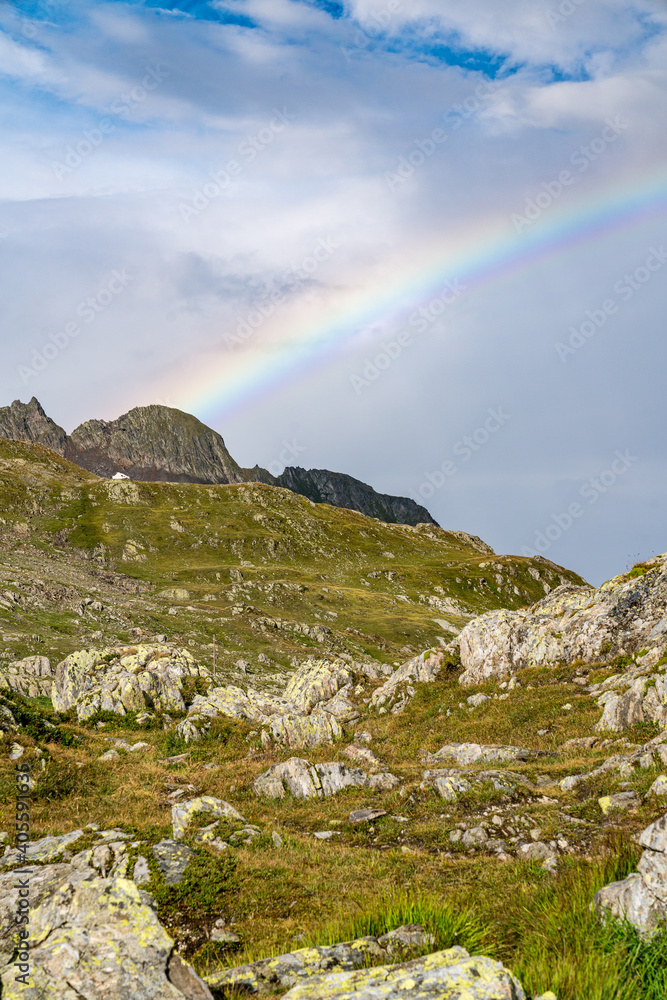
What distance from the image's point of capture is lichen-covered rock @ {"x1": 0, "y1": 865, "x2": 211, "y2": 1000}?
6.86 meters

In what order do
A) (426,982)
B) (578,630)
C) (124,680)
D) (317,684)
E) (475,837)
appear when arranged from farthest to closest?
(317,684) → (124,680) → (578,630) → (475,837) → (426,982)

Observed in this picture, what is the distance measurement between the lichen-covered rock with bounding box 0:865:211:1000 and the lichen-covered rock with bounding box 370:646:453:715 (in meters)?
27.9

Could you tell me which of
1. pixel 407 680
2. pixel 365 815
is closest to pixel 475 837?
pixel 365 815

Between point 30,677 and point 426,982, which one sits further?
point 30,677

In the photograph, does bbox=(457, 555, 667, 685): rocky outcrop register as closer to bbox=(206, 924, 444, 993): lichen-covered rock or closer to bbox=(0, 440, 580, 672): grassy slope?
bbox=(206, 924, 444, 993): lichen-covered rock

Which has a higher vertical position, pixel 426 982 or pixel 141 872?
pixel 426 982

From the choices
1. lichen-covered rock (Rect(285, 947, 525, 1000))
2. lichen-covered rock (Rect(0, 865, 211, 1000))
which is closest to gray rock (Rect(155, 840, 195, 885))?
lichen-covered rock (Rect(0, 865, 211, 1000))

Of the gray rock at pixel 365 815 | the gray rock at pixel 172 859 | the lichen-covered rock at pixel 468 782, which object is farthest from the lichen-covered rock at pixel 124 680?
the gray rock at pixel 172 859

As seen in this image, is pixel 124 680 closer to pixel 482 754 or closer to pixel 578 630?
pixel 482 754

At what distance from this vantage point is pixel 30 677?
4494 centimetres

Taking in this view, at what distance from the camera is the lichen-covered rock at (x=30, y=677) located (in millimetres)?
41812

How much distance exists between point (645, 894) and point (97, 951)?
747 centimetres

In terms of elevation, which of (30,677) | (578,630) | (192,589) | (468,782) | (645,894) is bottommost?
(468,782)

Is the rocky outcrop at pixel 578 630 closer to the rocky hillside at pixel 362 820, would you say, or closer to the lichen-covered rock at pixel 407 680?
the rocky hillside at pixel 362 820
